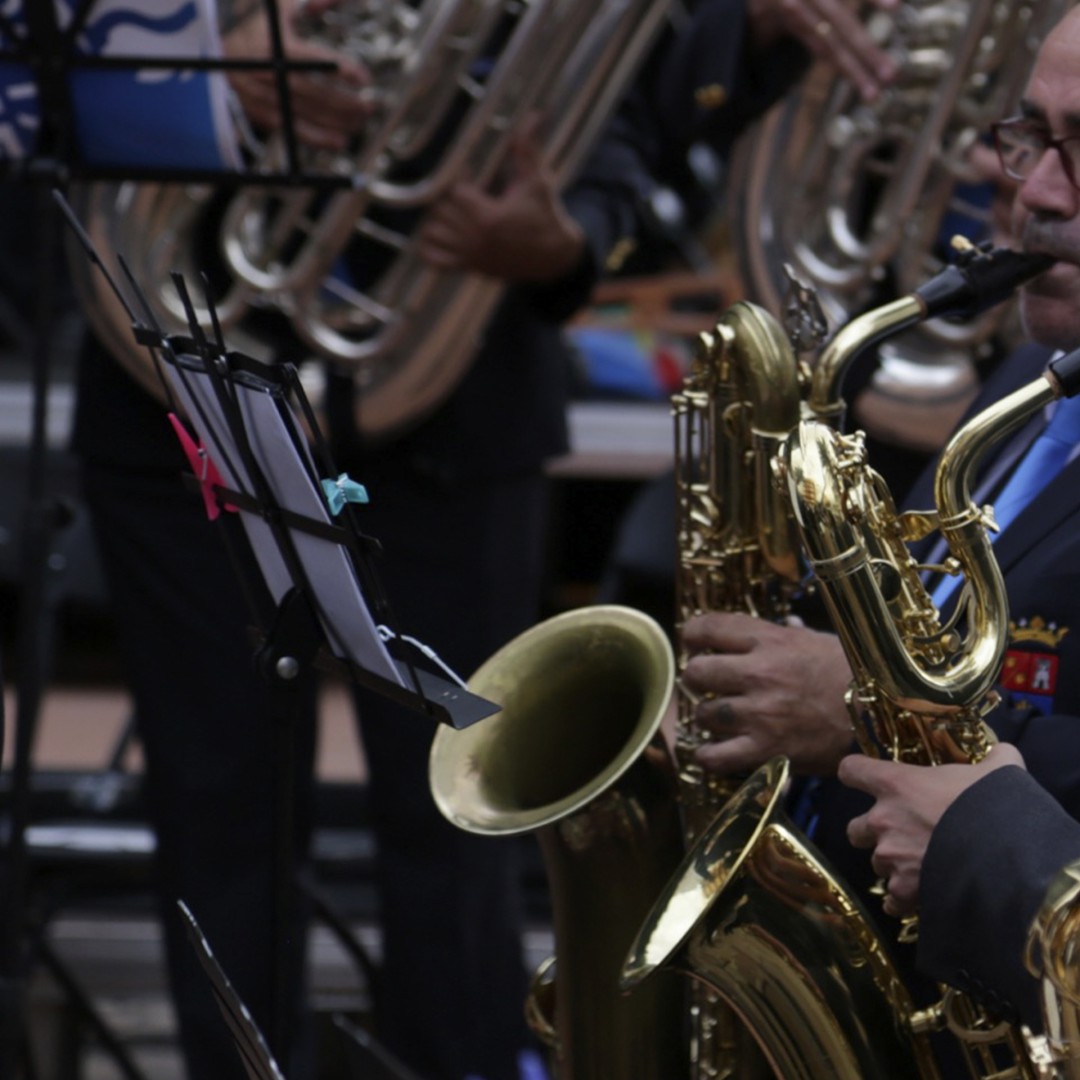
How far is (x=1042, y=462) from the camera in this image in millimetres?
2168

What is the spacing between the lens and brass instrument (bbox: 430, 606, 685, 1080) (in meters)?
2.30

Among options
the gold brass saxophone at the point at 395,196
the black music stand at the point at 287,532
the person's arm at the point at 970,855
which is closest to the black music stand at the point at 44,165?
the gold brass saxophone at the point at 395,196

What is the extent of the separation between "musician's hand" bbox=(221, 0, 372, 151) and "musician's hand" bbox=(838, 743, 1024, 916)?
152 cm

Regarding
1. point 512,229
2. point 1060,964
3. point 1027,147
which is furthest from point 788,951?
point 512,229

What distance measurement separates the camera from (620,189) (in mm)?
3391

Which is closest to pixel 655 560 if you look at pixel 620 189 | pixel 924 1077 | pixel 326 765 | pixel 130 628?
pixel 620 189

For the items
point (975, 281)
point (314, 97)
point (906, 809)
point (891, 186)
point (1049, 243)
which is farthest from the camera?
point (891, 186)

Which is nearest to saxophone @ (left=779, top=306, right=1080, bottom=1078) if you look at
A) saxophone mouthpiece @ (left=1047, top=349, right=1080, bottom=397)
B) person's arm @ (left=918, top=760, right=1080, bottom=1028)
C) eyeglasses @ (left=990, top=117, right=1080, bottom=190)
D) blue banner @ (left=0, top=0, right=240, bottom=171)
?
saxophone mouthpiece @ (left=1047, top=349, right=1080, bottom=397)

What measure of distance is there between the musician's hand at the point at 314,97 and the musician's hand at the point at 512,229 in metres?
0.19

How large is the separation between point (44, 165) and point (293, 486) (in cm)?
101

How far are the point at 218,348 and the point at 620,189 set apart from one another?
167cm

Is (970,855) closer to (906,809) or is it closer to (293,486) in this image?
(906,809)

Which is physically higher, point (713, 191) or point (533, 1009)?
point (713, 191)

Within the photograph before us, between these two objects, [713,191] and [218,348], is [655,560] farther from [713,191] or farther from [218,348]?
[218,348]
